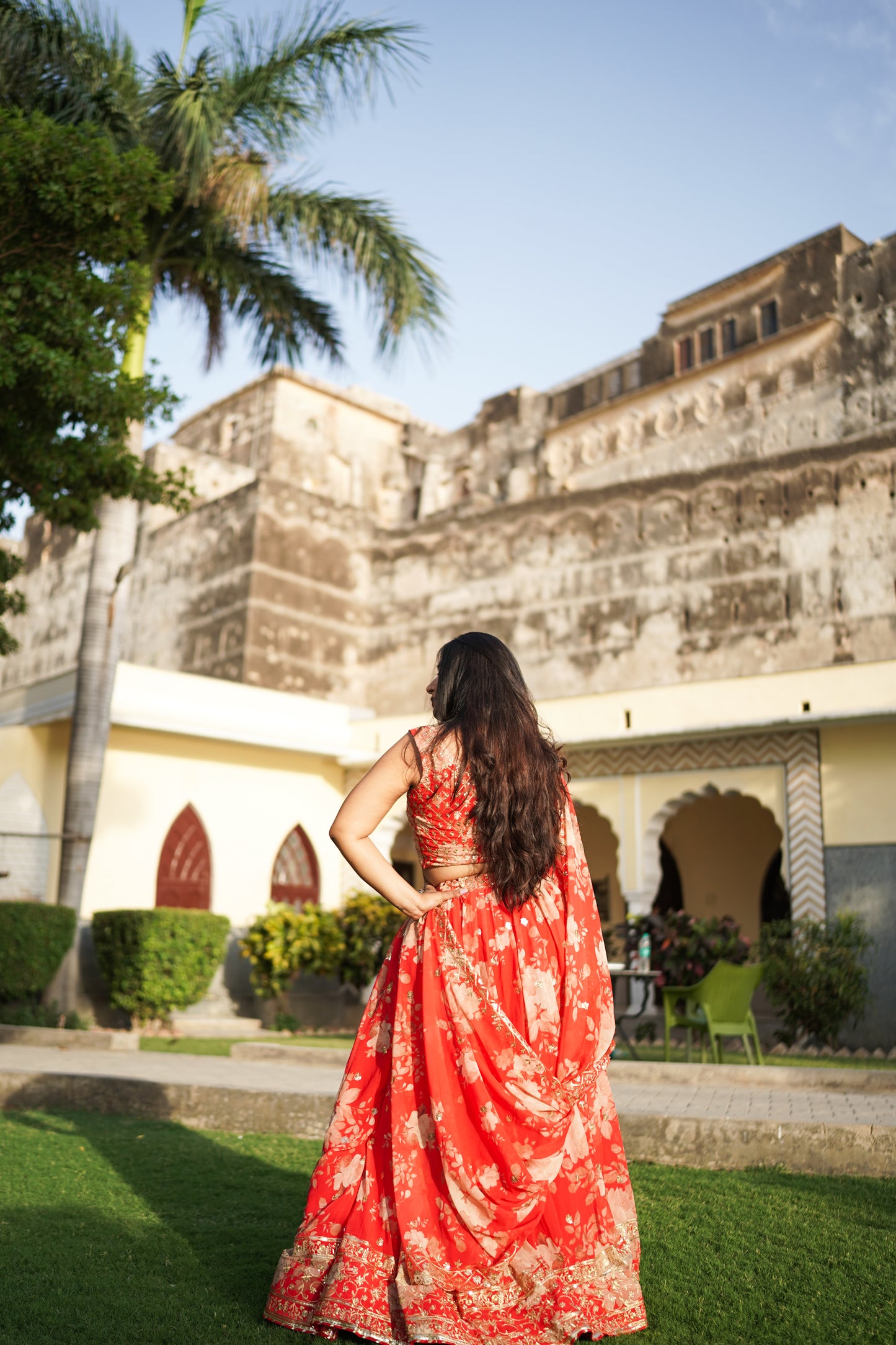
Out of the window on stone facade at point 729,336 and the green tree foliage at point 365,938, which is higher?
the window on stone facade at point 729,336

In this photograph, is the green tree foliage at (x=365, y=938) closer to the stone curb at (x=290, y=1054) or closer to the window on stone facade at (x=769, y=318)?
the stone curb at (x=290, y=1054)

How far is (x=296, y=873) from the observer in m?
15.1

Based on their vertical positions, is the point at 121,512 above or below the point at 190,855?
above

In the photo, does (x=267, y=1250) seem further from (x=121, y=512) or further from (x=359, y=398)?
(x=359, y=398)

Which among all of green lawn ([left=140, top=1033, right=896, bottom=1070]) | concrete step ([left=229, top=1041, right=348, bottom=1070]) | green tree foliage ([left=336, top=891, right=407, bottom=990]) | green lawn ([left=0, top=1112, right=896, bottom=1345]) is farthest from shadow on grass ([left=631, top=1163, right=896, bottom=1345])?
green tree foliage ([left=336, top=891, right=407, bottom=990])

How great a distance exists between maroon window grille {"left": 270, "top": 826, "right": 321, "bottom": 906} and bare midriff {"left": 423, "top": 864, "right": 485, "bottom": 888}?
39.5 ft

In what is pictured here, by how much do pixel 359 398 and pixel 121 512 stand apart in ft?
52.1

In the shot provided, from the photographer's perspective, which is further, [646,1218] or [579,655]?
[579,655]

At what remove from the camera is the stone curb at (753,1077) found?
7.02 metres

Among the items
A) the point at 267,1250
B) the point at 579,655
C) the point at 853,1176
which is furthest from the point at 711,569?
the point at 267,1250

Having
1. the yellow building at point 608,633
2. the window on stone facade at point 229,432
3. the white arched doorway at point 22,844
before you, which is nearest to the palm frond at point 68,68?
the yellow building at point 608,633

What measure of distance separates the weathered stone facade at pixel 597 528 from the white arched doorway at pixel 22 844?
185 inches

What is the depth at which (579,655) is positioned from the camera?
16875mm

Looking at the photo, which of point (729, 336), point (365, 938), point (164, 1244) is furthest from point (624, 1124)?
point (729, 336)
